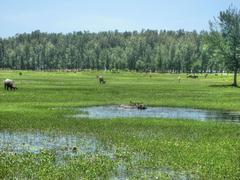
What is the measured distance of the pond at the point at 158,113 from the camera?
4349 centimetres

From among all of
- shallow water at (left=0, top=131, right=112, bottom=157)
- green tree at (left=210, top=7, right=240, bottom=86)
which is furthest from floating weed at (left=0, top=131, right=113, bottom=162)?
green tree at (left=210, top=7, right=240, bottom=86)

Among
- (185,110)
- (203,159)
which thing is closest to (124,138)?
(203,159)

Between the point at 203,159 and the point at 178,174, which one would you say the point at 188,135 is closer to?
the point at 203,159

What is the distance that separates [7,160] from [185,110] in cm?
Answer: 3078

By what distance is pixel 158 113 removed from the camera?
4644 centimetres

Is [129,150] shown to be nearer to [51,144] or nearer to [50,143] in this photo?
[51,144]

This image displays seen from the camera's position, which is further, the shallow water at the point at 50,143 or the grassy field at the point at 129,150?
the shallow water at the point at 50,143

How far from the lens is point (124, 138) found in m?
30.1

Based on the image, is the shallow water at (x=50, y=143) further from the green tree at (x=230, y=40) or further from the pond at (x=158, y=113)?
the green tree at (x=230, y=40)

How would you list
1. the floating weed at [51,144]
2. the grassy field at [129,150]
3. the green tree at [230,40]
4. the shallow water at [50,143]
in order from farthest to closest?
the green tree at [230,40]
the shallow water at [50,143]
the floating weed at [51,144]
the grassy field at [129,150]

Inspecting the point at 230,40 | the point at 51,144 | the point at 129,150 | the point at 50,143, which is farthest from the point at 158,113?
the point at 230,40

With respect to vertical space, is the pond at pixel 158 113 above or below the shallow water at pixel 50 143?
below

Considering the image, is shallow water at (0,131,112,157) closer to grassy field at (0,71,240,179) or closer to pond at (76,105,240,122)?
grassy field at (0,71,240,179)

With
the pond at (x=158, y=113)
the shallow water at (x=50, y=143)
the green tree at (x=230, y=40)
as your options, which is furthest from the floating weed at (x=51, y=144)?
the green tree at (x=230, y=40)
